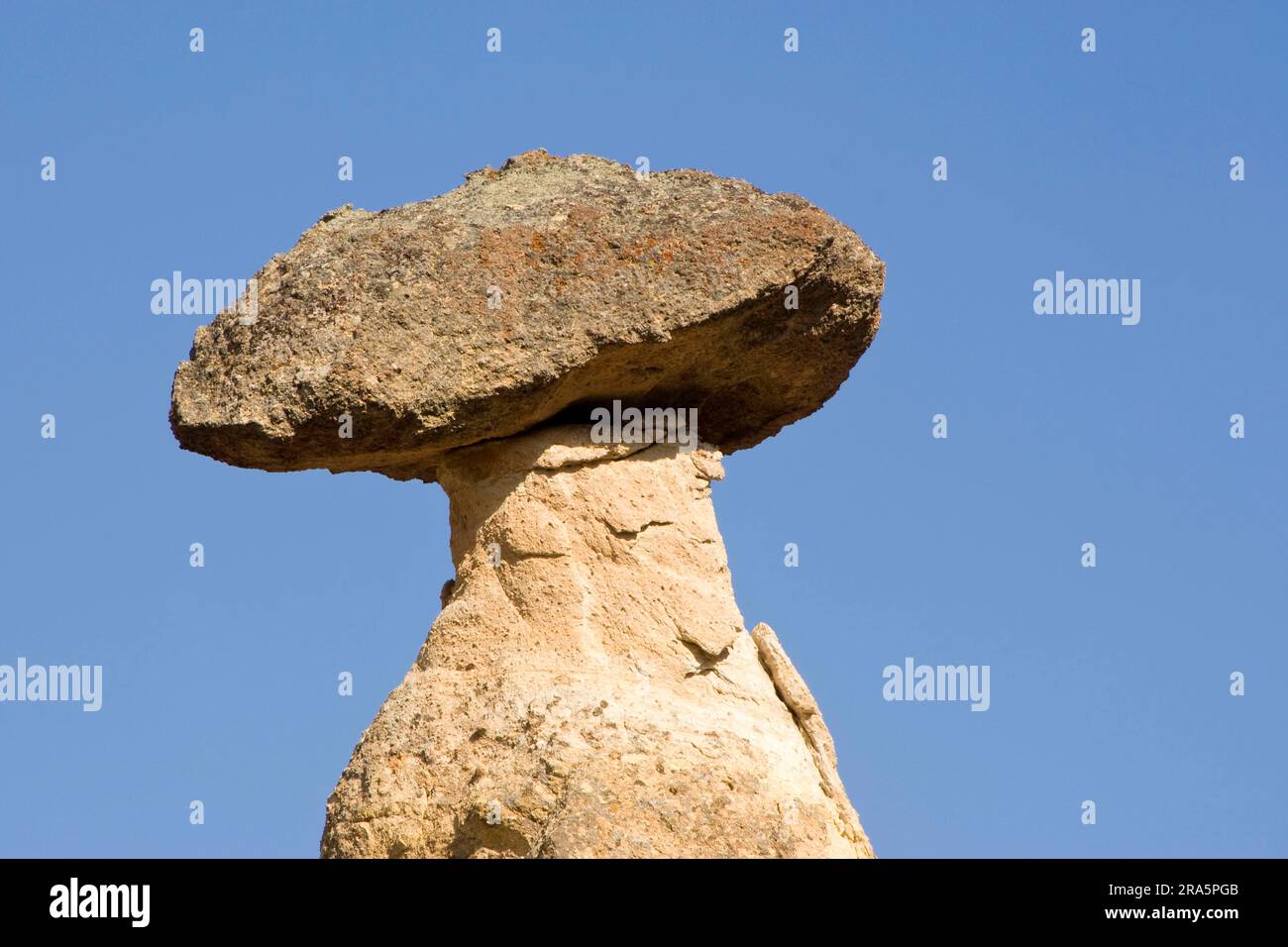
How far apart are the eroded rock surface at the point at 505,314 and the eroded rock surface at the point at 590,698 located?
1.54ft

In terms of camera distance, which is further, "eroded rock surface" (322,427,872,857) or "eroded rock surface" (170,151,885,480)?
"eroded rock surface" (170,151,885,480)

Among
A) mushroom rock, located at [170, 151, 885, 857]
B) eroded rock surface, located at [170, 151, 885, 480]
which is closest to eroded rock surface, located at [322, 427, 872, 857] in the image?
mushroom rock, located at [170, 151, 885, 857]

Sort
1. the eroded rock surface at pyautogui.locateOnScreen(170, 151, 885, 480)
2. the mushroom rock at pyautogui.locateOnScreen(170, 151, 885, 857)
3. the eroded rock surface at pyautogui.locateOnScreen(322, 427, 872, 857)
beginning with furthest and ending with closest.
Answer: the eroded rock surface at pyautogui.locateOnScreen(170, 151, 885, 480) → the mushroom rock at pyautogui.locateOnScreen(170, 151, 885, 857) → the eroded rock surface at pyautogui.locateOnScreen(322, 427, 872, 857)

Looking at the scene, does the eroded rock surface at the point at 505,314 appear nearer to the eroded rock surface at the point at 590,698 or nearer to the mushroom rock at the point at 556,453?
the mushroom rock at the point at 556,453

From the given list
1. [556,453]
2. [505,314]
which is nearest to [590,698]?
[556,453]

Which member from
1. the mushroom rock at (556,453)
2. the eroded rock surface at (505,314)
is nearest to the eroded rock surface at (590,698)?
the mushroom rock at (556,453)

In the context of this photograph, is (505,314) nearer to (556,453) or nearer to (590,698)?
(556,453)

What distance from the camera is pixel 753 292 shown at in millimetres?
11609

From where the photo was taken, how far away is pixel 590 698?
36.7 feet

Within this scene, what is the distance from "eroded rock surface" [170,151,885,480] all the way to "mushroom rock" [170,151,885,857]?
0.01 metres

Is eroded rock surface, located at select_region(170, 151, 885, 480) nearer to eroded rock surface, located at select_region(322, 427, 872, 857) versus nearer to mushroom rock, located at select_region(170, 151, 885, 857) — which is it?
mushroom rock, located at select_region(170, 151, 885, 857)

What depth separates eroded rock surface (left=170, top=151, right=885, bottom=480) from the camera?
37.3ft

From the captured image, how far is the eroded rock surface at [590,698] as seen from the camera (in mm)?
10852
